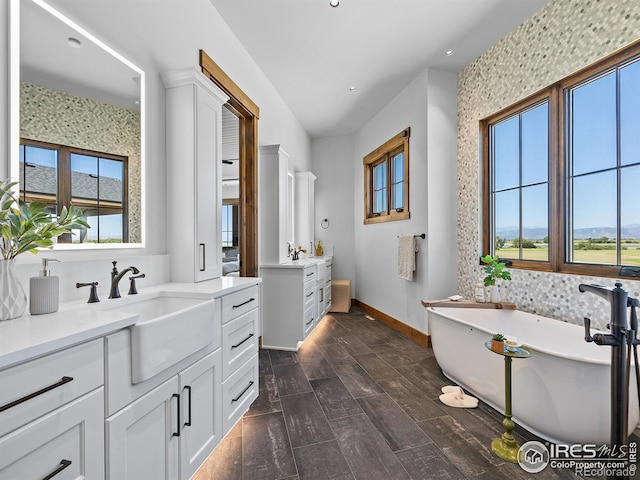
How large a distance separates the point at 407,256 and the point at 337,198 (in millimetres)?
2295

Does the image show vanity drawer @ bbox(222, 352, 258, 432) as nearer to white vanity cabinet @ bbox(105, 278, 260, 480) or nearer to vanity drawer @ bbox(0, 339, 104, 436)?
white vanity cabinet @ bbox(105, 278, 260, 480)

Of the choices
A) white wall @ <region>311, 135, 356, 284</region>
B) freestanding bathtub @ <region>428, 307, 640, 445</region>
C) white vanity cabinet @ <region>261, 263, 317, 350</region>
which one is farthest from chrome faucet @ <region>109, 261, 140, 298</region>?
white wall @ <region>311, 135, 356, 284</region>

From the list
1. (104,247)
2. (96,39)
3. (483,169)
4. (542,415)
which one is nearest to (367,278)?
(483,169)

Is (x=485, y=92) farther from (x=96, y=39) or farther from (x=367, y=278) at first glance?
(x=96, y=39)

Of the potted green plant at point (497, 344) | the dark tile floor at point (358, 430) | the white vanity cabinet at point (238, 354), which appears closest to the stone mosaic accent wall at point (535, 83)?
the potted green plant at point (497, 344)

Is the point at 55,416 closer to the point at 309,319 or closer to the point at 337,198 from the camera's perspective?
the point at 309,319

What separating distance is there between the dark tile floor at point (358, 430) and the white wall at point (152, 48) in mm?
1145

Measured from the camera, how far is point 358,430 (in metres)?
1.84

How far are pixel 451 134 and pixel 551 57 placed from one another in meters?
1.10

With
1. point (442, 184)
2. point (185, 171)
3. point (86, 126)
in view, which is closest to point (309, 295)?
point (442, 184)

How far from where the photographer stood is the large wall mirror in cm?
119

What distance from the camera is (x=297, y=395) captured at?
2258 millimetres

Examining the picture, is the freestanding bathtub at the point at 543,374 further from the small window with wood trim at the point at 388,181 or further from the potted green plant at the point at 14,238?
the potted green plant at the point at 14,238

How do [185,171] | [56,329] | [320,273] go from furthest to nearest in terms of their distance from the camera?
1. [320,273]
2. [185,171]
3. [56,329]
